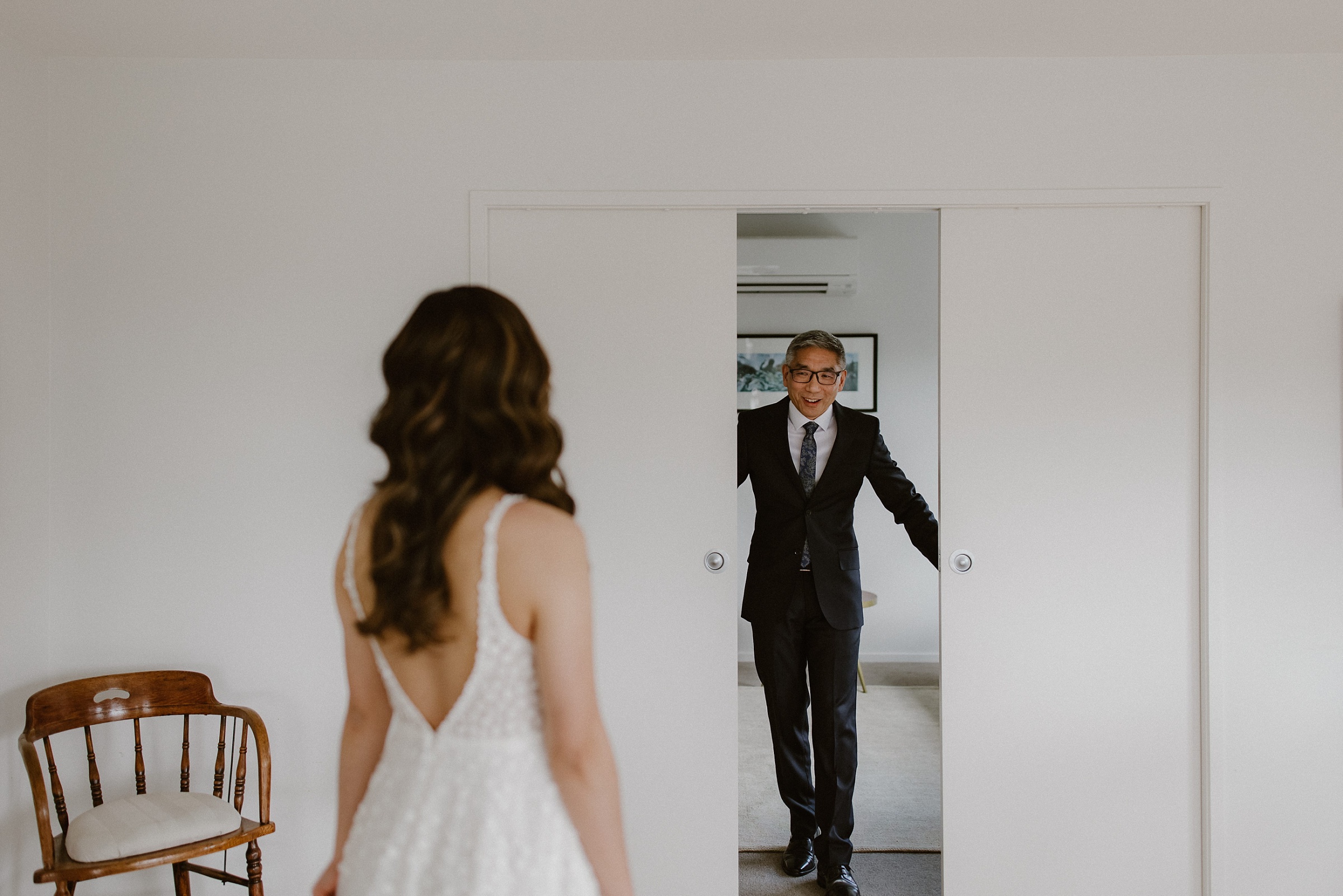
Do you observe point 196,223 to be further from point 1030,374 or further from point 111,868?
point 1030,374

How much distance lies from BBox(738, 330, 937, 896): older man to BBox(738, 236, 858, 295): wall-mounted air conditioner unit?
1.29 meters

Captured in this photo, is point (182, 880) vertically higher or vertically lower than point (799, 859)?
higher

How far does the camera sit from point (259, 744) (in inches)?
81.2

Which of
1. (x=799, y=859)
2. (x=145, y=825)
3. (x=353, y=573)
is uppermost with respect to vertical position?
(x=353, y=573)

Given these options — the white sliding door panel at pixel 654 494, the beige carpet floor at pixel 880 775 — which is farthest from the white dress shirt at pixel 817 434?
the beige carpet floor at pixel 880 775

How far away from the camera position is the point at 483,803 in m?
1.13

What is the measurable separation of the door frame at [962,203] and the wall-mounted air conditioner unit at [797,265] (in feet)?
5.49

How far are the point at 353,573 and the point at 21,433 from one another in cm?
168

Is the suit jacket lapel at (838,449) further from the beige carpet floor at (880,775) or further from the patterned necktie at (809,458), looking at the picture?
the beige carpet floor at (880,775)

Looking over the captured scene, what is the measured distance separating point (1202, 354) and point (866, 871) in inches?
72.0

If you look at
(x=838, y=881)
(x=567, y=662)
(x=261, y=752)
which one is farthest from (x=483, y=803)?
(x=838, y=881)

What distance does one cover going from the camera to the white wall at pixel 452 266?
2.33m

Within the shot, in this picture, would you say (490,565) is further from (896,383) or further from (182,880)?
(896,383)

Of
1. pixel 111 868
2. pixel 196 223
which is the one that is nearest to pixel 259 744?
pixel 111 868
